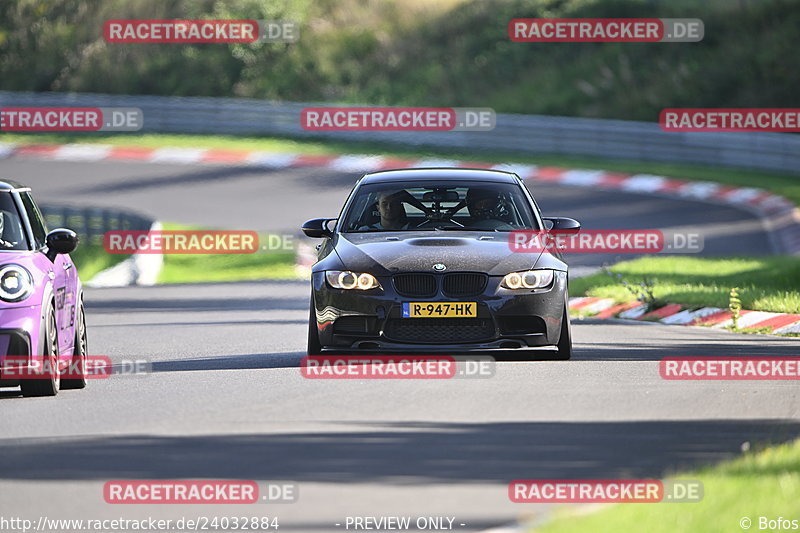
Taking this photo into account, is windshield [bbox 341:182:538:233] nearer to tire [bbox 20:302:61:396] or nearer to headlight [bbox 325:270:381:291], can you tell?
headlight [bbox 325:270:381:291]

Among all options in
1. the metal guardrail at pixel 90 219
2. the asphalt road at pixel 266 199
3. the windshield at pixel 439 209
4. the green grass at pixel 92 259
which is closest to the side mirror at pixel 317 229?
the windshield at pixel 439 209

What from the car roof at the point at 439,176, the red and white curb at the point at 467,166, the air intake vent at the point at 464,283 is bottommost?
the air intake vent at the point at 464,283

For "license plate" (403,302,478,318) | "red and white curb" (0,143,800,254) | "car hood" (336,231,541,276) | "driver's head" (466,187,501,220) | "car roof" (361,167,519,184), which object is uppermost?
"red and white curb" (0,143,800,254)

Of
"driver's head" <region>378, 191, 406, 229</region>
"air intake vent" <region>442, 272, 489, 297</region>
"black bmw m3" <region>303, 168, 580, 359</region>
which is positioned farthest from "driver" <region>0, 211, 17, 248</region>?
"driver's head" <region>378, 191, 406, 229</region>

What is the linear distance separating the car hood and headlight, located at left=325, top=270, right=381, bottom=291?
5 centimetres

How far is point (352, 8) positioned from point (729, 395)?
45.6m

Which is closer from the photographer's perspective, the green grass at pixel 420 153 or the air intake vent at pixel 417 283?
the air intake vent at pixel 417 283

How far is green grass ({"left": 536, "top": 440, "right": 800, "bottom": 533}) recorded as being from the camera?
6.79 metres

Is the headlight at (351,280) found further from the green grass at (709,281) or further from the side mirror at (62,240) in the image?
the green grass at (709,281)

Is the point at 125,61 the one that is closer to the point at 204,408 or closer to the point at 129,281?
Answer: the point at 129,281

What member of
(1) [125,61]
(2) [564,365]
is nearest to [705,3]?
(1) [125,61]

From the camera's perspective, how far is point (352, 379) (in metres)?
12.4

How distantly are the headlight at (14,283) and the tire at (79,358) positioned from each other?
1300mm

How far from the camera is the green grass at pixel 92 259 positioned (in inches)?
1254
